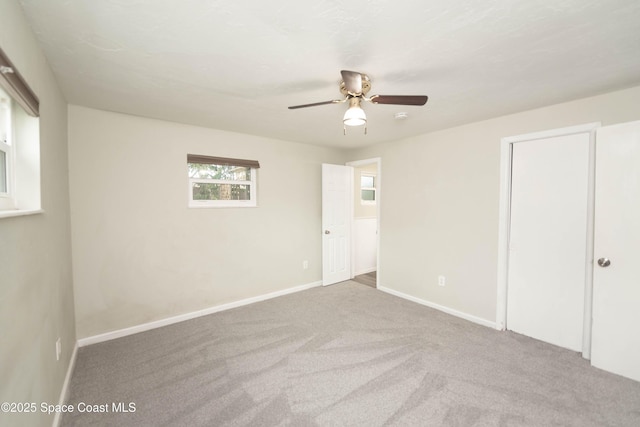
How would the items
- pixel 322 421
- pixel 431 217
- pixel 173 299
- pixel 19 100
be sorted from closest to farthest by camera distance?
pixel 19 100
pixel 322 421
pixel 173 299
pixel 431 217

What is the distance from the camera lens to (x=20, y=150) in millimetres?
1535

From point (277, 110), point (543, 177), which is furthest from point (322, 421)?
point (543, 177)

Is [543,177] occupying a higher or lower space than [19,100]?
lower

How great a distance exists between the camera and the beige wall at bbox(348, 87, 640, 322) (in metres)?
2.63

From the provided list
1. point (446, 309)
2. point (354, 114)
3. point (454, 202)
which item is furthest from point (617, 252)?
point (354, 114)

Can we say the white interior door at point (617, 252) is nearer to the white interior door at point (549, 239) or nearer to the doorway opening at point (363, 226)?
the white interior door at point (549, 239)

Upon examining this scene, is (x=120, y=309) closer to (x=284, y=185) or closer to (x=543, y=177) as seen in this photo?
(x=284, y=185)

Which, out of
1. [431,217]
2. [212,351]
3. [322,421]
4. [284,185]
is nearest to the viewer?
[322,421]

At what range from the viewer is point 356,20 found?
138 centimetres

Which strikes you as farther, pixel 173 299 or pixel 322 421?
pixel 173 299

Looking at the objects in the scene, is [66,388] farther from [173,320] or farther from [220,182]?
[220,182]

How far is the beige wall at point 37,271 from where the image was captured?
110 cm

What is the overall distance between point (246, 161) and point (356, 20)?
255cm

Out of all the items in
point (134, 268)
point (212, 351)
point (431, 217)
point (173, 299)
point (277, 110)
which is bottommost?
point (212, 351)
